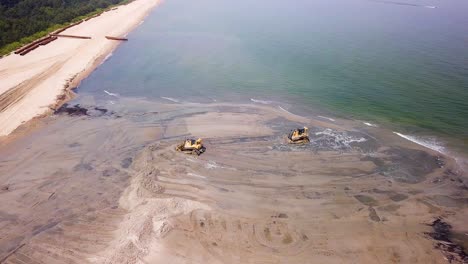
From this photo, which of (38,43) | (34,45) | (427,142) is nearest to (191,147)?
(427,142)

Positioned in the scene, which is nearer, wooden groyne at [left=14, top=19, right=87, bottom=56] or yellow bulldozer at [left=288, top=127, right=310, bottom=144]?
yellow bulldozer at [left=288, top=127, right=310, bottom=144]

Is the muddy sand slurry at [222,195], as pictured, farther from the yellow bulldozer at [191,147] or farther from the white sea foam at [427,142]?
the white sea foam at [427,142]

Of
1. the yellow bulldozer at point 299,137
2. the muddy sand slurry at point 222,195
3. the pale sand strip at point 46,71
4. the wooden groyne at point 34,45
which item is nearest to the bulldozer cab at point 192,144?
the muddy sand slurry at point 222,195

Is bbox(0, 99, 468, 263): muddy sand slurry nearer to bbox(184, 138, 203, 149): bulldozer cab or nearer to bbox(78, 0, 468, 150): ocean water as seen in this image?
bbox(184, 138, 203, 149): bulldozer cab

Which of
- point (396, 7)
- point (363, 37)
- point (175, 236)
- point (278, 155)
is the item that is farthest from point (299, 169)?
point (396, 7)

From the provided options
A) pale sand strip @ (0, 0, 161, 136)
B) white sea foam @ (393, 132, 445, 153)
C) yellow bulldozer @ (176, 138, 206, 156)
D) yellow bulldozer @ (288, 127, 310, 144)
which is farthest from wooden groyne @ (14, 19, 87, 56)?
white sea foam @ (393, 132, 445, 153)

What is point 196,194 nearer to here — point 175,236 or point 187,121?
point 175,236
